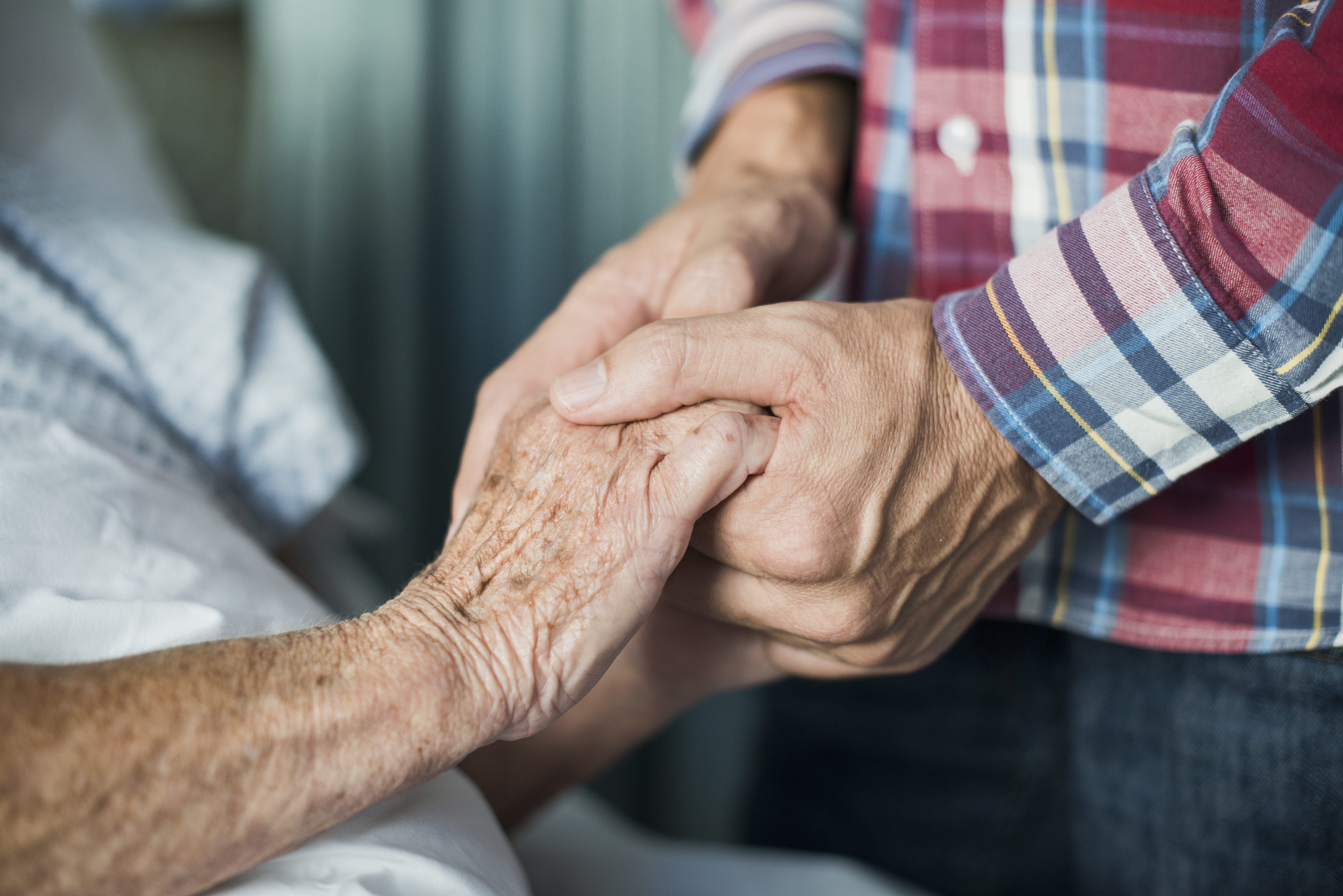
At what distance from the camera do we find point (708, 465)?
49 centimetres

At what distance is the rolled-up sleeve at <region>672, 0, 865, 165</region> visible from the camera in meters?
0.87

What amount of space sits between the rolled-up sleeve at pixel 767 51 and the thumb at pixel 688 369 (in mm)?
460

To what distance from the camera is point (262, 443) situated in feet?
2.50

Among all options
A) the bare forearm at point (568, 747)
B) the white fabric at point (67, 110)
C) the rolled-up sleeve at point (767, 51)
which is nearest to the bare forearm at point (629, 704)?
the bare forearm at point (568, 747)

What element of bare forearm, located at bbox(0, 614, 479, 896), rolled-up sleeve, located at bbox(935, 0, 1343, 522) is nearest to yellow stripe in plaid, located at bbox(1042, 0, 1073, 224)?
rolled-up sleeve, located at bbox(935, 0, 1343, 522)

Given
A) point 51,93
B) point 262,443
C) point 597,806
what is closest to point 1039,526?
point 262,443

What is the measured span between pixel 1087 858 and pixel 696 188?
80 centimetres

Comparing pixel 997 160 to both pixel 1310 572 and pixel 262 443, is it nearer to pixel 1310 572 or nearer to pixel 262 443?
pixel 1310 572

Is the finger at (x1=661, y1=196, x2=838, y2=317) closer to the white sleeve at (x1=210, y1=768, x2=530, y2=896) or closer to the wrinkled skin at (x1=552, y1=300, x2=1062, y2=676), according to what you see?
the wrinkled skin at (x1=552, y1=300, x2=1062, y2=676)

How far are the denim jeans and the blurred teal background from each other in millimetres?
542

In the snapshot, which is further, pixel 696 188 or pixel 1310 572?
pixel 696 188

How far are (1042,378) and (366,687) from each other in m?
0.43

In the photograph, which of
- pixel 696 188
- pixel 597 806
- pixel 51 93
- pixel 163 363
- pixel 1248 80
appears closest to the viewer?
pixel 1248 80

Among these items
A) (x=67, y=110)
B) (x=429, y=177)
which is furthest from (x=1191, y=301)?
(x=429, y=177)
